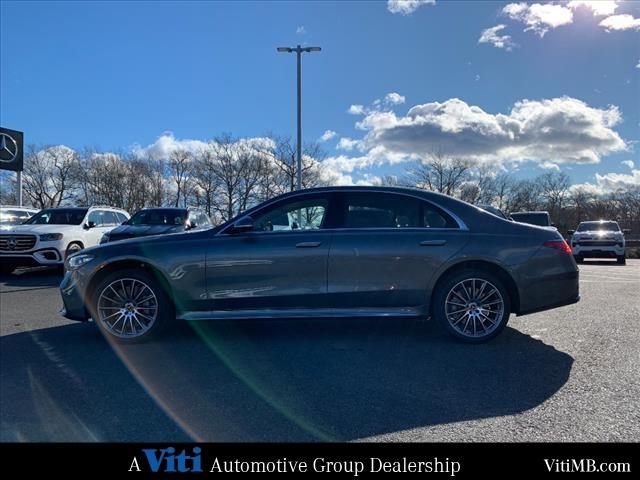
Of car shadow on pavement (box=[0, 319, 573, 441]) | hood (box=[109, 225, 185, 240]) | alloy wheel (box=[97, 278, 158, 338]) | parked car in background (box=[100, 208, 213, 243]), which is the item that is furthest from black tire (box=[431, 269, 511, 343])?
parked car in background (box=[100, 208, 213, 243])

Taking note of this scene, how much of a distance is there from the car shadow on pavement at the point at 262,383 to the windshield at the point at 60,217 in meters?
7.70

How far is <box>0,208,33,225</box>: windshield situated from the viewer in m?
14.2

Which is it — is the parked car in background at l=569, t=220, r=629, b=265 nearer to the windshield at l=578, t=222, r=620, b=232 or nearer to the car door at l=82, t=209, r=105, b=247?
the windshield at l=578, t=222, r=620, b=232

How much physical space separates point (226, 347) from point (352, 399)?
6.03 ft

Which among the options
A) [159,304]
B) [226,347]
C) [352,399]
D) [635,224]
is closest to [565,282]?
[352,399]

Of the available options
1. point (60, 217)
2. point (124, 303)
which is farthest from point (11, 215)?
point (124, 303)

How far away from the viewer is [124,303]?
4871mm

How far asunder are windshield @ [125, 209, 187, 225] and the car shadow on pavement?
649 cm

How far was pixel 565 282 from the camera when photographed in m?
4.86

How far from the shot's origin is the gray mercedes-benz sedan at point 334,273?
472cm

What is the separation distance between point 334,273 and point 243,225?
108 cm

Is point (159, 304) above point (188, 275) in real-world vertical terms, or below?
below
